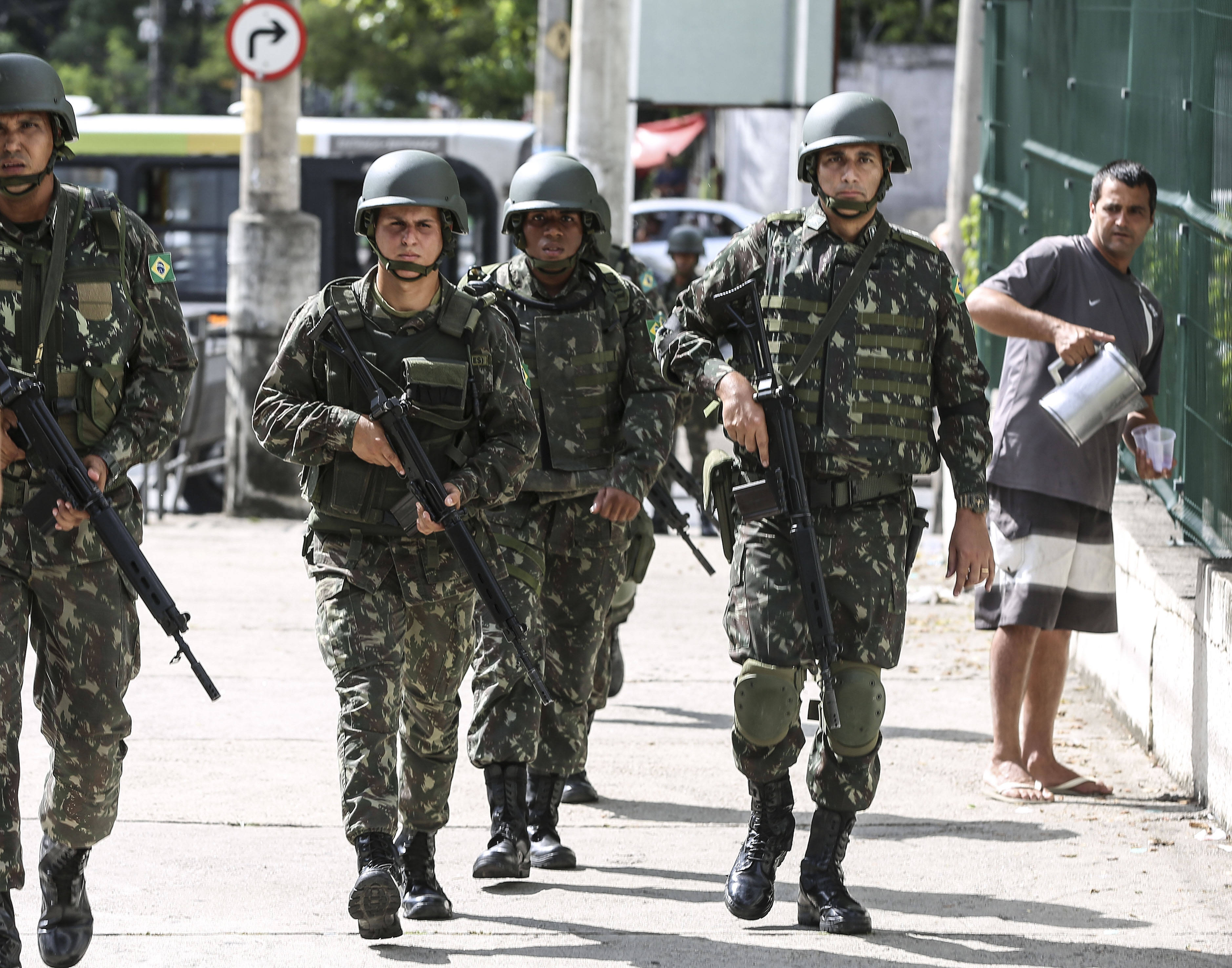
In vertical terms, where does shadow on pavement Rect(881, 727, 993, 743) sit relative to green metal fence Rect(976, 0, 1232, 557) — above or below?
below

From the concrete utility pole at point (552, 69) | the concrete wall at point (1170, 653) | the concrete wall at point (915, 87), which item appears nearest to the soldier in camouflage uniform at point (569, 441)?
the concrete wall at point (1170, 653)

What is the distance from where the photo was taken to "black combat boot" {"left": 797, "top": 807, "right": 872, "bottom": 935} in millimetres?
4648

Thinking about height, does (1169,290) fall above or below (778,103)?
below

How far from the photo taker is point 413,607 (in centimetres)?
464

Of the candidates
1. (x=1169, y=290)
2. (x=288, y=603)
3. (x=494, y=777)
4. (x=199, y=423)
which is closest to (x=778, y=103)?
(x=199, y=423)

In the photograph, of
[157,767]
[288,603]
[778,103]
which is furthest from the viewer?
[778,103]

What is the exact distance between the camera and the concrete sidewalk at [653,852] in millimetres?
4512

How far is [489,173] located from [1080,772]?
13.1m

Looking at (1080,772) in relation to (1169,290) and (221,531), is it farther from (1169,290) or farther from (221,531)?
(221,531)

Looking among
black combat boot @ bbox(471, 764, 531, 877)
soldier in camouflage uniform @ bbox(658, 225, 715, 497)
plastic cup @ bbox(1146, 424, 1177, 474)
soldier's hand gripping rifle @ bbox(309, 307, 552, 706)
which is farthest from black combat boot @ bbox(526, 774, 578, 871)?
soldier in camouflage uniform @ bbox(658, 225, 715, 497)

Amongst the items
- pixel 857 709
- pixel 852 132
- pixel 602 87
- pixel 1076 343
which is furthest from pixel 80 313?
pixel 602 87

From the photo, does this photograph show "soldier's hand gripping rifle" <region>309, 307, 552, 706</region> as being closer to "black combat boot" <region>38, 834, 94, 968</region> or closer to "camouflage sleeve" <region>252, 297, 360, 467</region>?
"camouflage sleeve" <region>252, 297, 360, 467</region>

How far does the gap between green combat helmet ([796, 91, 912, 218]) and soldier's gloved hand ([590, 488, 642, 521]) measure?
1.01 metres

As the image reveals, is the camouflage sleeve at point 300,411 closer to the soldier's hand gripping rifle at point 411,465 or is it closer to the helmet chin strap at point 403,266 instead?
the soldier's hand gripping rifle at point 411,465
